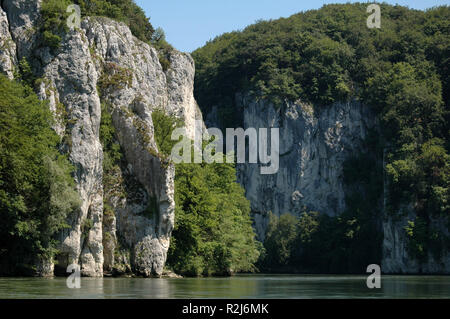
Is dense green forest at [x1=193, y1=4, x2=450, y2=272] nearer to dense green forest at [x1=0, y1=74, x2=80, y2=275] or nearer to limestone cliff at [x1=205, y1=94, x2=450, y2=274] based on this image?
limestone cliff at [x1=205, y1=94, x2=450, y2=274]

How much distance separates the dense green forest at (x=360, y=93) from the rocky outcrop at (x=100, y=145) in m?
47.2

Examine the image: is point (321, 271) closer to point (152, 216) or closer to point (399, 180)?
point (399, 180)

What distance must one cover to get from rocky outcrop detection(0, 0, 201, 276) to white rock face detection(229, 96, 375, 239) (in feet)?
207

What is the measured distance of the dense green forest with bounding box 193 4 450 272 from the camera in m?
93.5

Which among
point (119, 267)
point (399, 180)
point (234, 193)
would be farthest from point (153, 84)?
point (399, 180)

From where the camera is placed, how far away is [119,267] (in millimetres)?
47656

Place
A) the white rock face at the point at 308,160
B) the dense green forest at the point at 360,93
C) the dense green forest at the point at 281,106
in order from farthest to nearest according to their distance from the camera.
Answer: the white rock face at the point at 308,160 < the dense green forest at the point at 360,93 < the dense green forest at the point at 281,106

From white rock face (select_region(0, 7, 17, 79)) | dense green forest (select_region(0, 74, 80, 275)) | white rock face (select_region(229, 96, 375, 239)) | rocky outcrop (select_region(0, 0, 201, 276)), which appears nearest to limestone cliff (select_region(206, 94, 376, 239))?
white rock face (select_region(229, 96, 375, 239))

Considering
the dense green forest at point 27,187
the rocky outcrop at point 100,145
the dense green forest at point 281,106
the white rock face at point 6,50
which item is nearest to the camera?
the dense green forest at point 27,187

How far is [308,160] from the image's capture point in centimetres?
11656

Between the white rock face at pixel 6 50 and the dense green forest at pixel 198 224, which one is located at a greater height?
the white rock face at pixel 6 50

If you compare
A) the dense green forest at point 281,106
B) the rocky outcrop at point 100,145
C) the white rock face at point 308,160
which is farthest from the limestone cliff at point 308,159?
the rocky outcrop at point 100,145

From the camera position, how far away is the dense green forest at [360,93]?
307 feet

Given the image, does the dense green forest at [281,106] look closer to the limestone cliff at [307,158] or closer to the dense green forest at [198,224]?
the dense green forest at [198,224]
